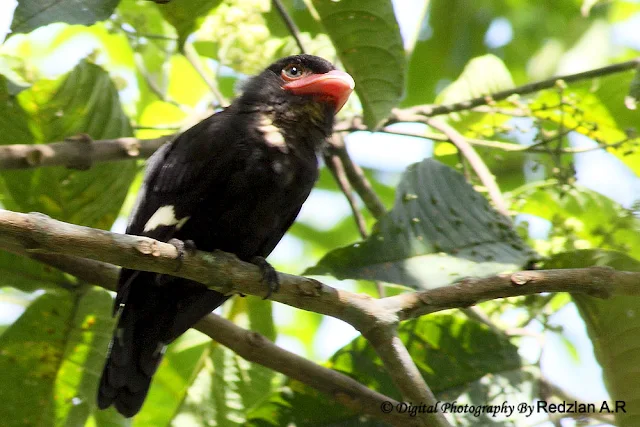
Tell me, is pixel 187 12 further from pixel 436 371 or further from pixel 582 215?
pixel 582 215

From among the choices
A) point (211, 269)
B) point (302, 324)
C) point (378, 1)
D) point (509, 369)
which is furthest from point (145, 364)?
point (302, 324)

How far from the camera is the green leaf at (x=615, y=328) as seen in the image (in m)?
2.91

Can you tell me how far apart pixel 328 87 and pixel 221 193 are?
68cm

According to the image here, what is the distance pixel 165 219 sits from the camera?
298 centimetres

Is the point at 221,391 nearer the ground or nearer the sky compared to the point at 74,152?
nearer the ground

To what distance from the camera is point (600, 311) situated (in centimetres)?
297

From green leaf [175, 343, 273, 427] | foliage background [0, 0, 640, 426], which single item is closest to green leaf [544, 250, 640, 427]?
foliage background [0, 0, 640, 426]

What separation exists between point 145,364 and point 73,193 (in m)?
0.77

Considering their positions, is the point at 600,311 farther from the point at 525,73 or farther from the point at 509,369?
the point at 525,73

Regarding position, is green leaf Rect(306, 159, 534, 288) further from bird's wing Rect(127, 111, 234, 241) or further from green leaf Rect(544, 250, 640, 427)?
bird's wing Rect(127, 111, 234, 241)

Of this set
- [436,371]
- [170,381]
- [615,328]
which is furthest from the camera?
[170,381]

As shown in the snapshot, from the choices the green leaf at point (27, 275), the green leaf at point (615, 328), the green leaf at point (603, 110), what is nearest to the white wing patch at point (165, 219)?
the green leaf at point (27, 275)

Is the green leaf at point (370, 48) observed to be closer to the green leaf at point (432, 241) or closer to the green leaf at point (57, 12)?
the green leaf at point (432, 241)
